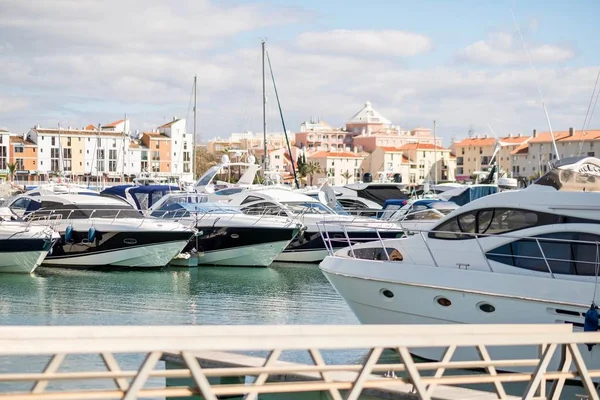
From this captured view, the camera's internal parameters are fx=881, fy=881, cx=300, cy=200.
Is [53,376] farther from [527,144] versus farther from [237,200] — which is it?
[527,144]

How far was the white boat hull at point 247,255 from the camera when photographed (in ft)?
88.1

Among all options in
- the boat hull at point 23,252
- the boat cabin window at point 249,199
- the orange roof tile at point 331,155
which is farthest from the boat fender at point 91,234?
the orange roof tile at point 331,155

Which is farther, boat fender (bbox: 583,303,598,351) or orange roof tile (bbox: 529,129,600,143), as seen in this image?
orange roof tile (bbox: 529,129,600,143)

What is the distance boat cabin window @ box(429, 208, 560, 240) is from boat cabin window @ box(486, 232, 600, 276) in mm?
272

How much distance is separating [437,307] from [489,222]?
1.56 m

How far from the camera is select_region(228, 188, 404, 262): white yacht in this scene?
88.5 feet

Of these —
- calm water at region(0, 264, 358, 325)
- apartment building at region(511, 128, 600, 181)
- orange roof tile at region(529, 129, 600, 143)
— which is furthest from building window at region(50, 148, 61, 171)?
calm water at region(0, 264, 358, 325)

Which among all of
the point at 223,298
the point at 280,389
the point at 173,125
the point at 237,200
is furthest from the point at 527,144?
the point at 280,389

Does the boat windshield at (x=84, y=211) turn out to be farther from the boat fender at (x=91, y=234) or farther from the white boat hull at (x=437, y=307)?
the white boat hull at (x=437, y=307)

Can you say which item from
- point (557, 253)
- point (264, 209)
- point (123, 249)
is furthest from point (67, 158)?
point (557, 253)

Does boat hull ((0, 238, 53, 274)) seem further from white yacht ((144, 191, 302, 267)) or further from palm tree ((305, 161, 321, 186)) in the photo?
palm tree ((305, 161, 321, 186))

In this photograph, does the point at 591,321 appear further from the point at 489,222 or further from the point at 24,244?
the point at 24,244

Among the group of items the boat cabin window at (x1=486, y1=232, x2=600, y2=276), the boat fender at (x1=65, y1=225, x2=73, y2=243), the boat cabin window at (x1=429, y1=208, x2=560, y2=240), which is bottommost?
the boat fender at (x1=65, y1=225, x2=73, y2=243)

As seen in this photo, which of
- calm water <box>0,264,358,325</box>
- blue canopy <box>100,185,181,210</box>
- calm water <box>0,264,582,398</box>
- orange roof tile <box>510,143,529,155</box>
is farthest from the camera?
orange roof tile <box>510,143,529,155</box>
